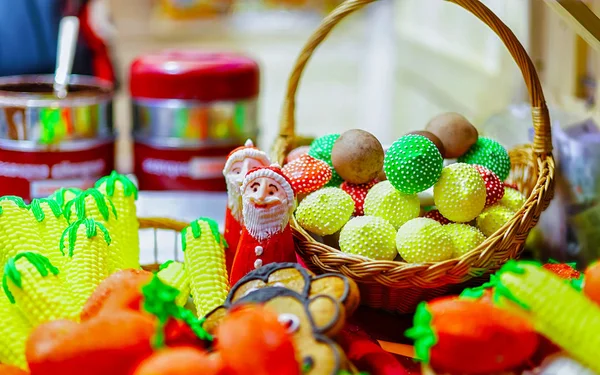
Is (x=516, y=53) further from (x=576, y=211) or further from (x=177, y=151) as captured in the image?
(x=177, y=151)

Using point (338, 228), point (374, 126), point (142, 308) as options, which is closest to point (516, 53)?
point (338, 228)

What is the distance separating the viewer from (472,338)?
44cm

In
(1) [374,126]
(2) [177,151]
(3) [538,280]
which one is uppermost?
(3) [538,280]

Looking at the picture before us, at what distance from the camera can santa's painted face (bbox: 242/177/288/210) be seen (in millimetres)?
565

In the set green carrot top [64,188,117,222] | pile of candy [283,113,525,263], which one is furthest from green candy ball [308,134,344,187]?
Result: green carrot top [64,188,117,222]

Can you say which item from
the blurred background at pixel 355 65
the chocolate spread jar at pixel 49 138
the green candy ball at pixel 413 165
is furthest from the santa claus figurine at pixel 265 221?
the chocolate spread jar at pixel 49 138

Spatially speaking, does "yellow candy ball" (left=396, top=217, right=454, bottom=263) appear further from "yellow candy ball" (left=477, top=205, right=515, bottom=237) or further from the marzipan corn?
the marzipan corn

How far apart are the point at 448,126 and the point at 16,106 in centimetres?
68

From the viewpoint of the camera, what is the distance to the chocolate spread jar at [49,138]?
1.02m

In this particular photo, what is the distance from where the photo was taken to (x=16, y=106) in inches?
39.6

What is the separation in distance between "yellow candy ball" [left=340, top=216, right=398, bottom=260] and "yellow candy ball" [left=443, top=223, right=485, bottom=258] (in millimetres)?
55

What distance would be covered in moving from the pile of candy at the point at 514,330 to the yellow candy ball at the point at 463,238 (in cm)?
12

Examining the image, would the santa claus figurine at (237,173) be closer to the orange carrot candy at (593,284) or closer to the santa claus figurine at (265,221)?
the santa claus figurine at (265,221)

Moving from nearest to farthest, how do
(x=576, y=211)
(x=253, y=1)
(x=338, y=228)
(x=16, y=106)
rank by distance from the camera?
(x=338, y=228) < (x=576, y=211) < (x=16, y=106) < (x=253, y=1)
